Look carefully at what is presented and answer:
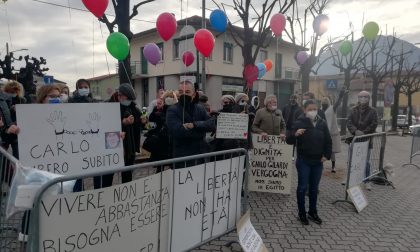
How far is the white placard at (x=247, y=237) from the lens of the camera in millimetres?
3492

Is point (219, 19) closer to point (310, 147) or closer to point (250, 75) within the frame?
point (250, 75)

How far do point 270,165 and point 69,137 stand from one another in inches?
143

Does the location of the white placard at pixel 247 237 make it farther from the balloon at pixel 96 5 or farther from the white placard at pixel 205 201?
the balloon at pixel 96 5

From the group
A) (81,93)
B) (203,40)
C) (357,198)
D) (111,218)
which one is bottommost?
(357,198)

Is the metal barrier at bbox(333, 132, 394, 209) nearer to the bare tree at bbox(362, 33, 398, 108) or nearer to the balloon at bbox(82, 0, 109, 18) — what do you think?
the balloon at bbox(82, 0, 109, 18)

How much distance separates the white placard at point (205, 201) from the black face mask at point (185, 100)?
1.18 meters

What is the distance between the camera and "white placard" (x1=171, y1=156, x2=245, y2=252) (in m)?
3.05

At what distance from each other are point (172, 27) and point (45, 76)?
281 inches

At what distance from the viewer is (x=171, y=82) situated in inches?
1169

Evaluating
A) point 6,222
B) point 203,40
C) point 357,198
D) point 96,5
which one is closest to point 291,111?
point 203,40

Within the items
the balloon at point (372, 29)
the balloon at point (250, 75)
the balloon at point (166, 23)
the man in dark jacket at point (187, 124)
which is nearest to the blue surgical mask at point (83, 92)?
the man in dark jacket at point (187, 124)

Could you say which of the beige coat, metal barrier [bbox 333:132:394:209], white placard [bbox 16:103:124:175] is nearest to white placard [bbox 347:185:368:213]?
metal barrier [bbox 333:132:394:209]

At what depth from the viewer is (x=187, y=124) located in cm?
443

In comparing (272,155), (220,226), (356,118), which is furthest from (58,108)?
(356,118)
